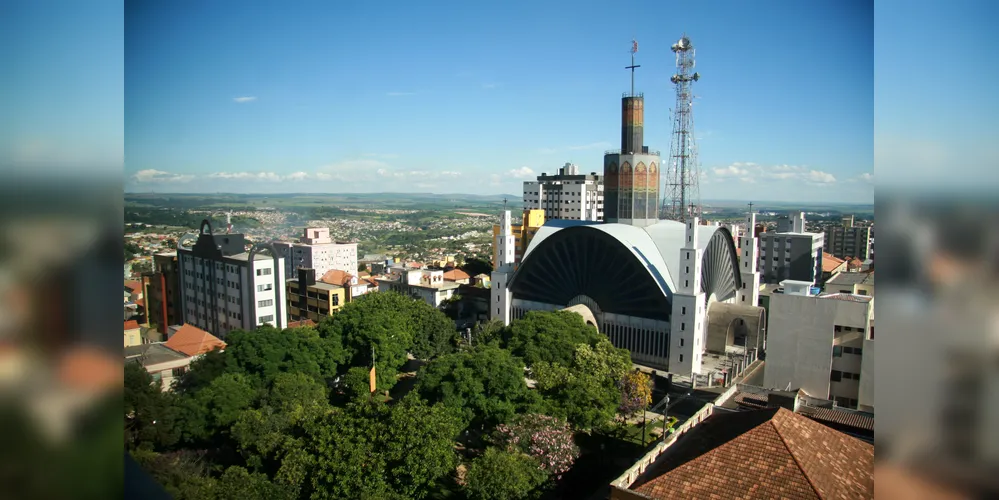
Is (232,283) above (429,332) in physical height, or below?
above

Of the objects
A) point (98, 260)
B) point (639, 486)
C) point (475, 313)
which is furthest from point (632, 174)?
point (98, 260)

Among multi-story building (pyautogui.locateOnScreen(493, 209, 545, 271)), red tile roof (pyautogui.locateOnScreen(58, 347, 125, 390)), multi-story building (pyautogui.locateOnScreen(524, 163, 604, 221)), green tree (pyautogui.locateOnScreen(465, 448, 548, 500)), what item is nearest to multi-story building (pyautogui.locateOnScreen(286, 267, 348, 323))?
multi-story building (pyautogui.locateOnScreen(493, 209, 545, 271))

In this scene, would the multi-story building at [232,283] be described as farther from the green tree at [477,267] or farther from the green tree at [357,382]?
the green tree at [477,267]

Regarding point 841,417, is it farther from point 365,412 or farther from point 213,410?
point 213,410

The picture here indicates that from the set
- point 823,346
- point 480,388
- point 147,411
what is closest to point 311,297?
point 480,388

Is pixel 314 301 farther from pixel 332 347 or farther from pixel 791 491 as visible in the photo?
pixel 791 491

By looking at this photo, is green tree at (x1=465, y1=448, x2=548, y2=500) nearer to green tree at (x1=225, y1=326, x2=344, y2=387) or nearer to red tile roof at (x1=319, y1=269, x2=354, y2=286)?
green tree at (x1=225, y1=326, x2=344, y2=387)
